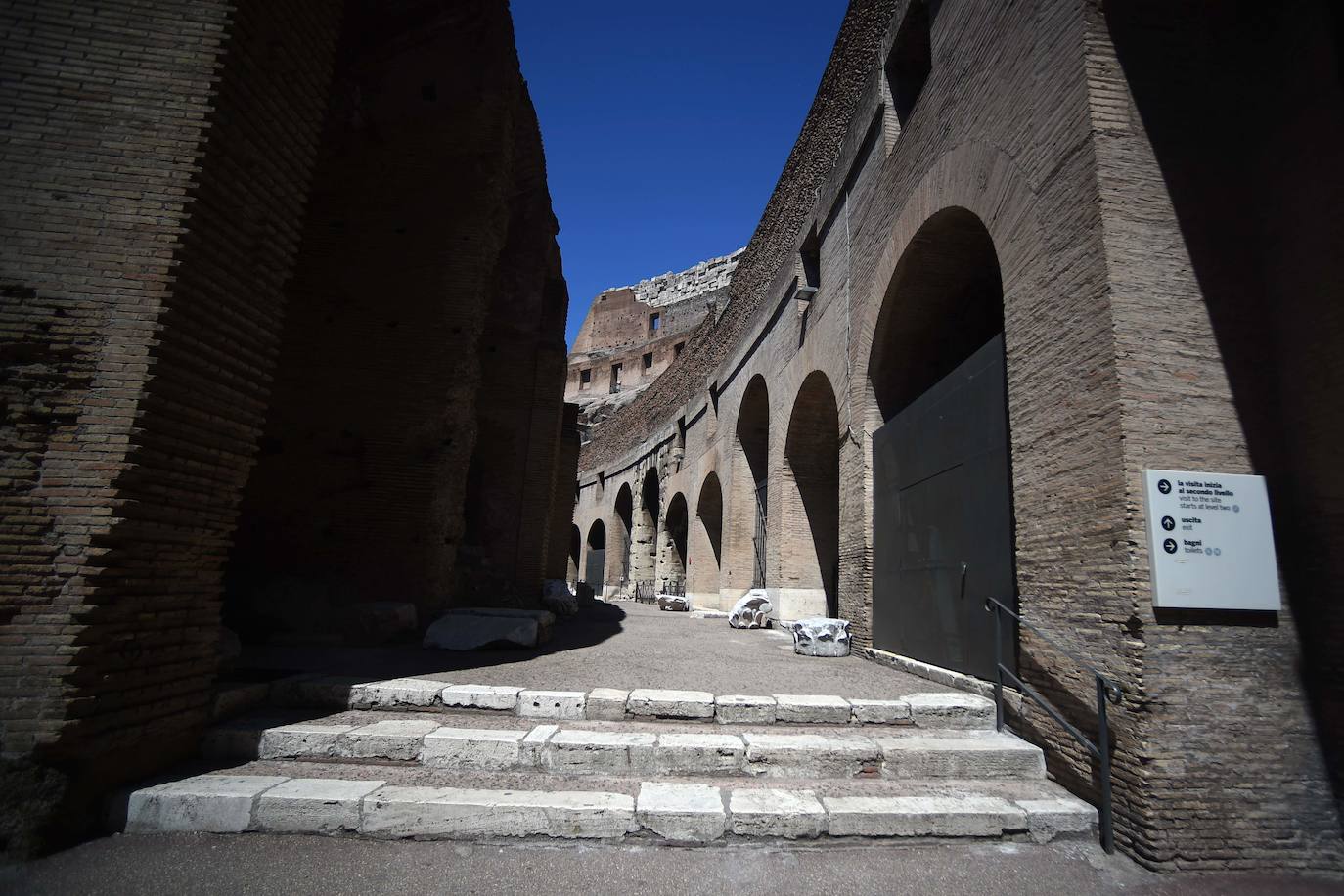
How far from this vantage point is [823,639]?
687 cm

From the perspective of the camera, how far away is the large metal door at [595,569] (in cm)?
2720

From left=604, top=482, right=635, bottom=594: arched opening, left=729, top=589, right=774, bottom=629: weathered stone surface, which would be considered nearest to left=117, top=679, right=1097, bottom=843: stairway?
left=729, top=589, right=774, bottom=629: weathered stone surface

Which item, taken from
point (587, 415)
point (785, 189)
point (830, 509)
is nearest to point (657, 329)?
point (587, 415)

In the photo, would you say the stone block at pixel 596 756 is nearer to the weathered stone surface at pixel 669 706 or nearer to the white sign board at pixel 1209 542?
the weathered stone surface at pixel 669 706

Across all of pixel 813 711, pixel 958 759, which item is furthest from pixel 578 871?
pixel 958 759

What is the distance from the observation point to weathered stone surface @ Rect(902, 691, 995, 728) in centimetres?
391

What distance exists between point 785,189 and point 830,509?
21.3ft

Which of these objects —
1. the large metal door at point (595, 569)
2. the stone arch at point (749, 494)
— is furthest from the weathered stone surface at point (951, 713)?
the large metal door at point (595, 569)

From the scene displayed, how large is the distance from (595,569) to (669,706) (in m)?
24.2

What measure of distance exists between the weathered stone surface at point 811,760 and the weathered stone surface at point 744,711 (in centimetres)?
47

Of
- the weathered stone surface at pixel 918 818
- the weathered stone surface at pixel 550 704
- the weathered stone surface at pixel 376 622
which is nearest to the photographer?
the weathered stone surface at pixel 918 818

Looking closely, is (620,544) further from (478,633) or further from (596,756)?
(596,756)

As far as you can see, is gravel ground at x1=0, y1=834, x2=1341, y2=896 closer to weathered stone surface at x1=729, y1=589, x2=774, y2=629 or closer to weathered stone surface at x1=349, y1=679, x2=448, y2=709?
weathered stone surface at x1=349, y1=679, x2=448, y2=709

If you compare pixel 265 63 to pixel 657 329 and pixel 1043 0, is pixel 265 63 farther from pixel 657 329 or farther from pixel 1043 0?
pixel 657 329
